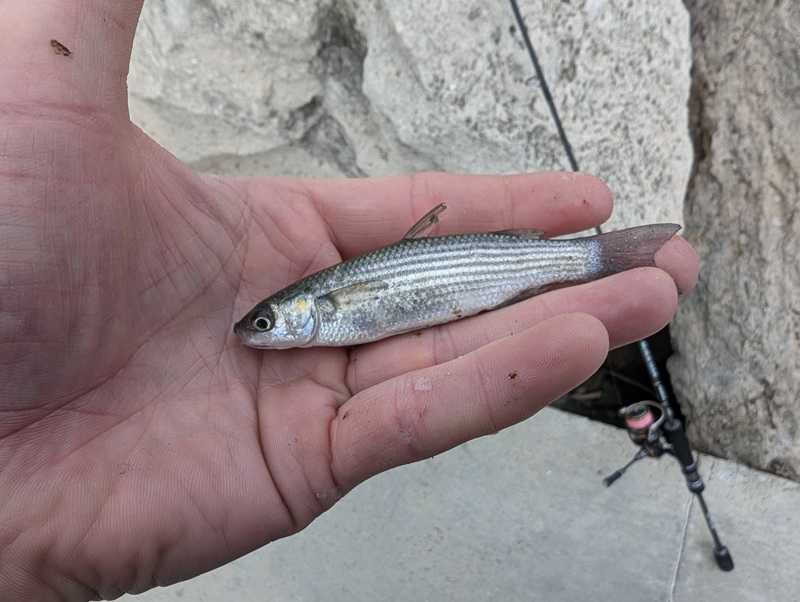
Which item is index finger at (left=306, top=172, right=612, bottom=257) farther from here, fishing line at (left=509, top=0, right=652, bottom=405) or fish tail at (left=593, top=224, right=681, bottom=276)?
fishing line at (left=509, top=0, right=652, bottom=405)

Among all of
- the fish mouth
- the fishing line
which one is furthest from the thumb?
the fishing line

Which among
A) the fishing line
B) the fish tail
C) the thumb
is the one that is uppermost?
the thumb

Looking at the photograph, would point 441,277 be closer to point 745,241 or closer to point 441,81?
point 441,81

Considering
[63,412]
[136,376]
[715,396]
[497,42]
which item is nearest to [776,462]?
[715,396]

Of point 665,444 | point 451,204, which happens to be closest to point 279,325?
point 451,204

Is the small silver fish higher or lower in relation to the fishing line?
lower

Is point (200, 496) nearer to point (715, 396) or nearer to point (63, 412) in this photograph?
point (63, 412)
